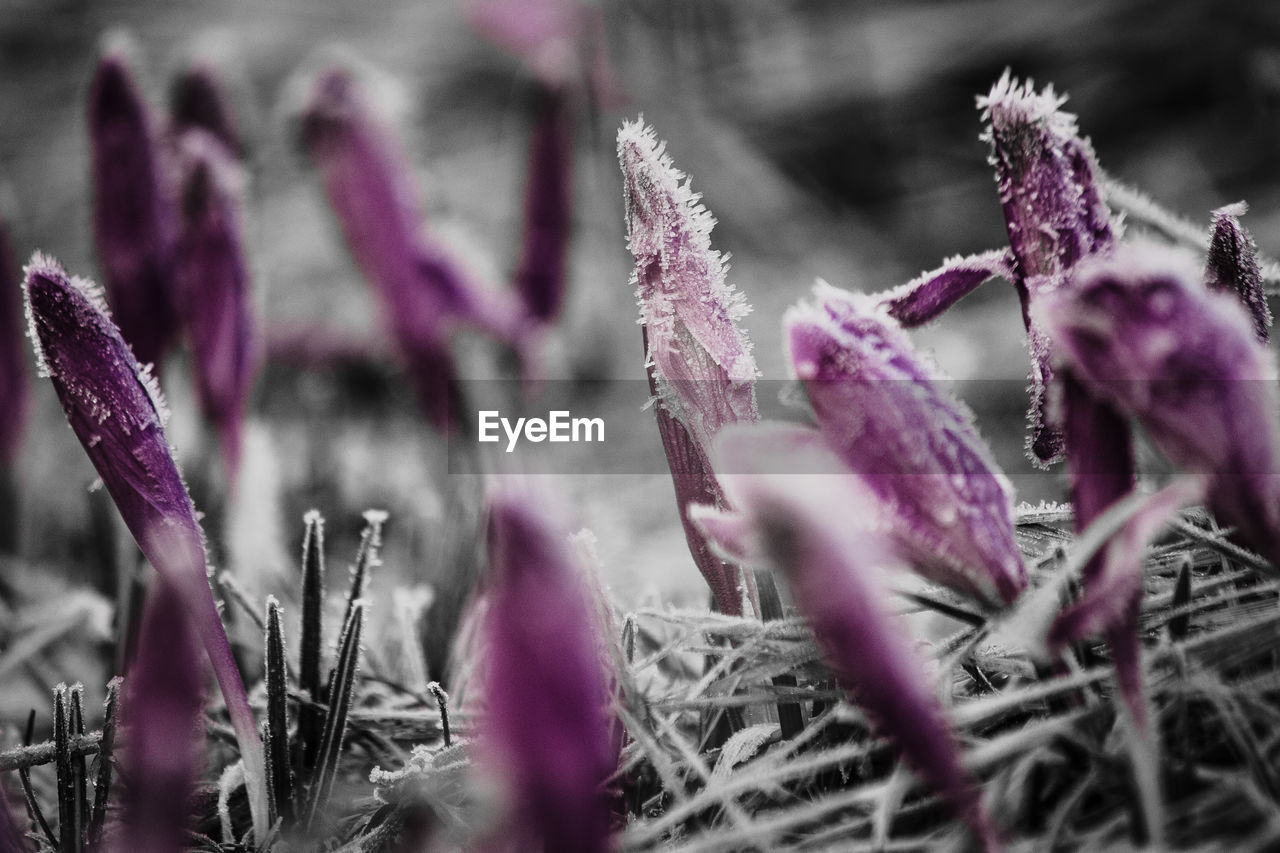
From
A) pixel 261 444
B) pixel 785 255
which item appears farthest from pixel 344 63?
pixel 785 255

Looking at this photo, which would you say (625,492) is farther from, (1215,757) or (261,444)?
(1215,757)

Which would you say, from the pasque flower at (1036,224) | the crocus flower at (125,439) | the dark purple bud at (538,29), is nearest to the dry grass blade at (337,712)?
the crocus flower at (125,439)

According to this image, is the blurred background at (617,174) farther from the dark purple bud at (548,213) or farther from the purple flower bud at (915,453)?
the purple flower bud at (915,453)

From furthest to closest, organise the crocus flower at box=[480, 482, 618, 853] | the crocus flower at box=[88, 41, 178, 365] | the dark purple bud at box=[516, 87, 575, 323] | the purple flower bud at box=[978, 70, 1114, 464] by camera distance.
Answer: the dark purple bud at box=[516, 87, 575, 323], the crocus flower at box=[88, 41, 178, 365], the purple flower bud at box=[978, 70, 1114, 464], the crocus flower at box=[480, 482, 618, 853]

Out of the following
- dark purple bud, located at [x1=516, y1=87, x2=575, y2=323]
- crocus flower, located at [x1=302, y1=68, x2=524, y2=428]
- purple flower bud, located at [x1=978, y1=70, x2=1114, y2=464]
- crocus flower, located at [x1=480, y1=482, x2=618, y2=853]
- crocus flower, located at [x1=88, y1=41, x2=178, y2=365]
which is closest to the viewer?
crocus flower, located at [x1=480, y1=482, x2=618, y2=853]

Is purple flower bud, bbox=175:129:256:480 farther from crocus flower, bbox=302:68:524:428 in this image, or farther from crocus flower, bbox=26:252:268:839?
crocus flower, bbox=26:252:268:839

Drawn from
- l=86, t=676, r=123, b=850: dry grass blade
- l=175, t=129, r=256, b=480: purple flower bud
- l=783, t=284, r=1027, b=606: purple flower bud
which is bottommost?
l=86, t=676, r=123, b=850: dry grass blade

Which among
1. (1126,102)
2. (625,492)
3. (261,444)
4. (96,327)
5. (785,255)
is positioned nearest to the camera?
(96,327)

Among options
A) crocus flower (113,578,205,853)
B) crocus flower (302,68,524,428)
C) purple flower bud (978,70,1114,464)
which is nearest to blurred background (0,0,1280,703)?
crocus flower (302,68,524,428)
